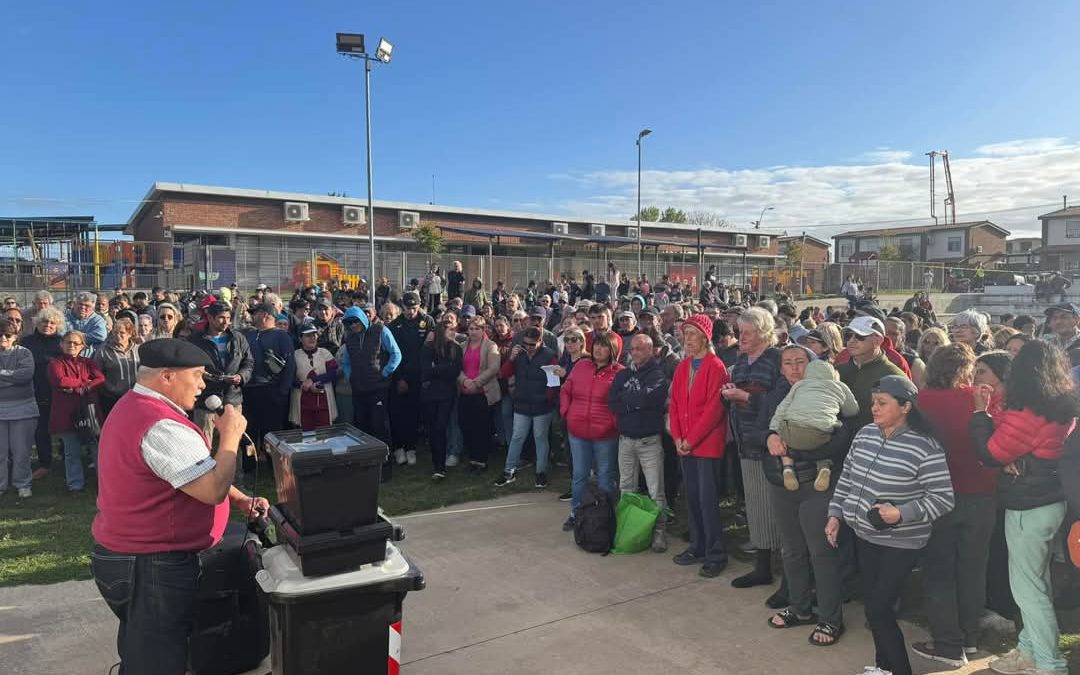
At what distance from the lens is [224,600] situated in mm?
3600

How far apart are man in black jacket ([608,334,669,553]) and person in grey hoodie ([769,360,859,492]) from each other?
1.52 m

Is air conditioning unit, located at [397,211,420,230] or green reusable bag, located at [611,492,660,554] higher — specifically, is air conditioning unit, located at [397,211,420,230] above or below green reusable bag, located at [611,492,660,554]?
above

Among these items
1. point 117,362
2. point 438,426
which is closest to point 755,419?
point 438,426

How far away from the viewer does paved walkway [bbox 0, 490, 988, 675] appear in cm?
390

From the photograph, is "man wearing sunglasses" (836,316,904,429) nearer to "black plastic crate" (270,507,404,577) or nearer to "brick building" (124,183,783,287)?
"black plastic crate" (270,507,404,577)

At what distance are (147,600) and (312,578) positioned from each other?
2.20ft

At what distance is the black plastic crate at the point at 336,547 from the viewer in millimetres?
2957

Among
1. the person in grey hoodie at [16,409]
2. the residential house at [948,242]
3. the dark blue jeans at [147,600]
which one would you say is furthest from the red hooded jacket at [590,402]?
the residential house at [948,242]

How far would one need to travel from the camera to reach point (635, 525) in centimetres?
552

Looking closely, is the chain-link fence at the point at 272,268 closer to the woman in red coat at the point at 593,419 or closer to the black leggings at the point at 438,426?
the black leggings at the point at 438,426

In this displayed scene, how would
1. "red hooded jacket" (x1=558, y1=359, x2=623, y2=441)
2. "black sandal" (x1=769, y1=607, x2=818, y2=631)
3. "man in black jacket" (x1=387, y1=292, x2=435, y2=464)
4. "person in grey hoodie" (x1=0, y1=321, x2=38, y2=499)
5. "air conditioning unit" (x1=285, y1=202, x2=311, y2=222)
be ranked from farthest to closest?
"air conditioning unit" (x1=285, y1=202, x2=311, y2=222)
"man in black jacket" (x1=387, y1=292, x2=435, y2=464)
"person in grey hoodie" (x1=0, y1=321, x2=38, y2=499)
"red hooded jacket" (x1=558, y1=359, x2=623, y2=441)
"black sandal" (x1=769, y1=607, x2=818, y2=631)

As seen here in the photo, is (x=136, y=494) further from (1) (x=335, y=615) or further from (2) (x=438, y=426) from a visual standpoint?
(2) (x=438, y=426)

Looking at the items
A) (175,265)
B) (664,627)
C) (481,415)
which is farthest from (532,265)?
(664,627)

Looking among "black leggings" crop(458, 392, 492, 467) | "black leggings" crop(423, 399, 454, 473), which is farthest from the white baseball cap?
"black leggings" crop(423, 399, 454, 473)
